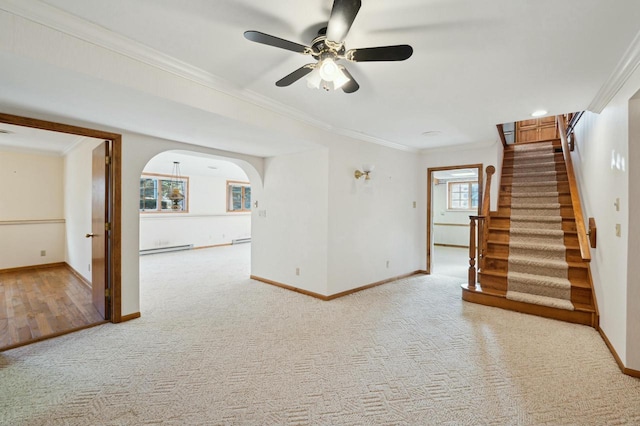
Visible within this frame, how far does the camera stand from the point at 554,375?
7.58ft

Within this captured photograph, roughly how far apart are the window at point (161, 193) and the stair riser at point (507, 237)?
7.57 meters

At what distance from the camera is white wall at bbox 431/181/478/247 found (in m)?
9.19

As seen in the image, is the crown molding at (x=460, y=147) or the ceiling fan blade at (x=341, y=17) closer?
the ceiling fan blade at (x=341, y=17)

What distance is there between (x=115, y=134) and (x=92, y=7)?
1.83m

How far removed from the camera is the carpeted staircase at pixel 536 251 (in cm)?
351

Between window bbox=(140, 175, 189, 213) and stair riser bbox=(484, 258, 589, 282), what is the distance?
757 centimetres

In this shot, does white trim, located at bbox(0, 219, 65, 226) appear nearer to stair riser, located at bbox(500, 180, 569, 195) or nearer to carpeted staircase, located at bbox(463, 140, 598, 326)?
carpeted staircase, located at bbox(463, 140, 598, 326)

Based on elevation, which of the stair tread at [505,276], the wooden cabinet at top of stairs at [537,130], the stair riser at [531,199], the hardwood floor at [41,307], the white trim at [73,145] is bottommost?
the hardwood floor at [41,307]

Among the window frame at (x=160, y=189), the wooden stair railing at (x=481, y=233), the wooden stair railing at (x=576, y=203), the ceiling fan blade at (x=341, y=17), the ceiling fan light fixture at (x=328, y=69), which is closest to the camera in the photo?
the ceiling fan blade at (x=341, y=17)

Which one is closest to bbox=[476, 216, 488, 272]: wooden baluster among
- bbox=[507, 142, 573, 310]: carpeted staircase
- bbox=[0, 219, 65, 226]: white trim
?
bbox=[507, 142, 573, 310]: carpeted staircase

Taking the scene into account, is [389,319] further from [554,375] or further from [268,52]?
[268,52]

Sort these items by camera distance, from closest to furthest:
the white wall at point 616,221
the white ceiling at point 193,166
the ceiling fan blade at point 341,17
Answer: the ceiling fan blade at point 341,17 → the white wall at point 616,221 → the white ceiling at point 193,166

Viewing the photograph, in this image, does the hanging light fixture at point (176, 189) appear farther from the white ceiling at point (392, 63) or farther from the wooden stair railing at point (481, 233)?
the wooden stair railing at point (481, 233)

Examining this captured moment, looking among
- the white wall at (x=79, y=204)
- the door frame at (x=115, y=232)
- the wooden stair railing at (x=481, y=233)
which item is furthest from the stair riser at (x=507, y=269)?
the white wall at (x=79, y=204)
